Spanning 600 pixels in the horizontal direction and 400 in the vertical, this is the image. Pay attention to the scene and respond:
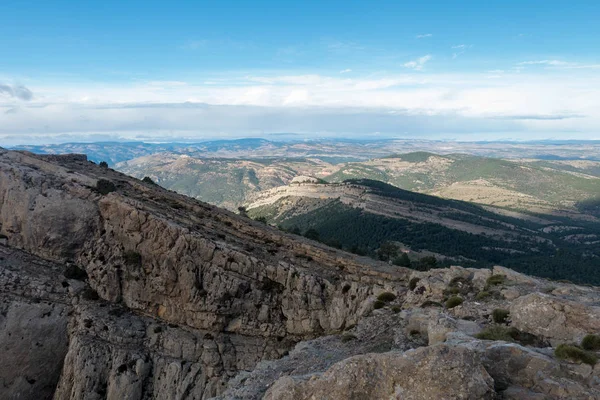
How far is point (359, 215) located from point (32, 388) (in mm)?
131867

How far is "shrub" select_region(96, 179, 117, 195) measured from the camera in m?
45.5

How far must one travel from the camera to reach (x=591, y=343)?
1792 cm

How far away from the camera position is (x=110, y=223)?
43219 mm

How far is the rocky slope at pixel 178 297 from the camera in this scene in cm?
2861

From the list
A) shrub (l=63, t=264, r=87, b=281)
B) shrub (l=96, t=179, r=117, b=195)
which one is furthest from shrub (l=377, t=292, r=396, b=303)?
shrub (l=96, t=179, r=117, b=195)

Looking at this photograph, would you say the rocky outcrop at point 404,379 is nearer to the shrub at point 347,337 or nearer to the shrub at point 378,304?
the shrub at point 347,337

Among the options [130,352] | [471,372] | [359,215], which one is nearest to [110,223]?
[130,352]

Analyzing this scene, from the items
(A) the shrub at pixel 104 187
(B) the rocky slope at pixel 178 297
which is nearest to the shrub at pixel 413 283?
(B) the rocky slope at pixel 178 297

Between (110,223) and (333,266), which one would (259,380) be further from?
(110,223)

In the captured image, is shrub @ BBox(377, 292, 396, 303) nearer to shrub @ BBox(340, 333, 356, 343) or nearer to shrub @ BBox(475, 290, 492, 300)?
shrub @ BBox(340, 333, 356, 343)

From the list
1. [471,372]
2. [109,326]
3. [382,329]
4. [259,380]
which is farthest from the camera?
[109,326]

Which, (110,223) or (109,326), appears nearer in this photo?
(109,326)

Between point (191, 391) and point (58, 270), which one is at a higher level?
point (58, 270)

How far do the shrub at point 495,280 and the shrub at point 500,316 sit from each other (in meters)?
6.96
